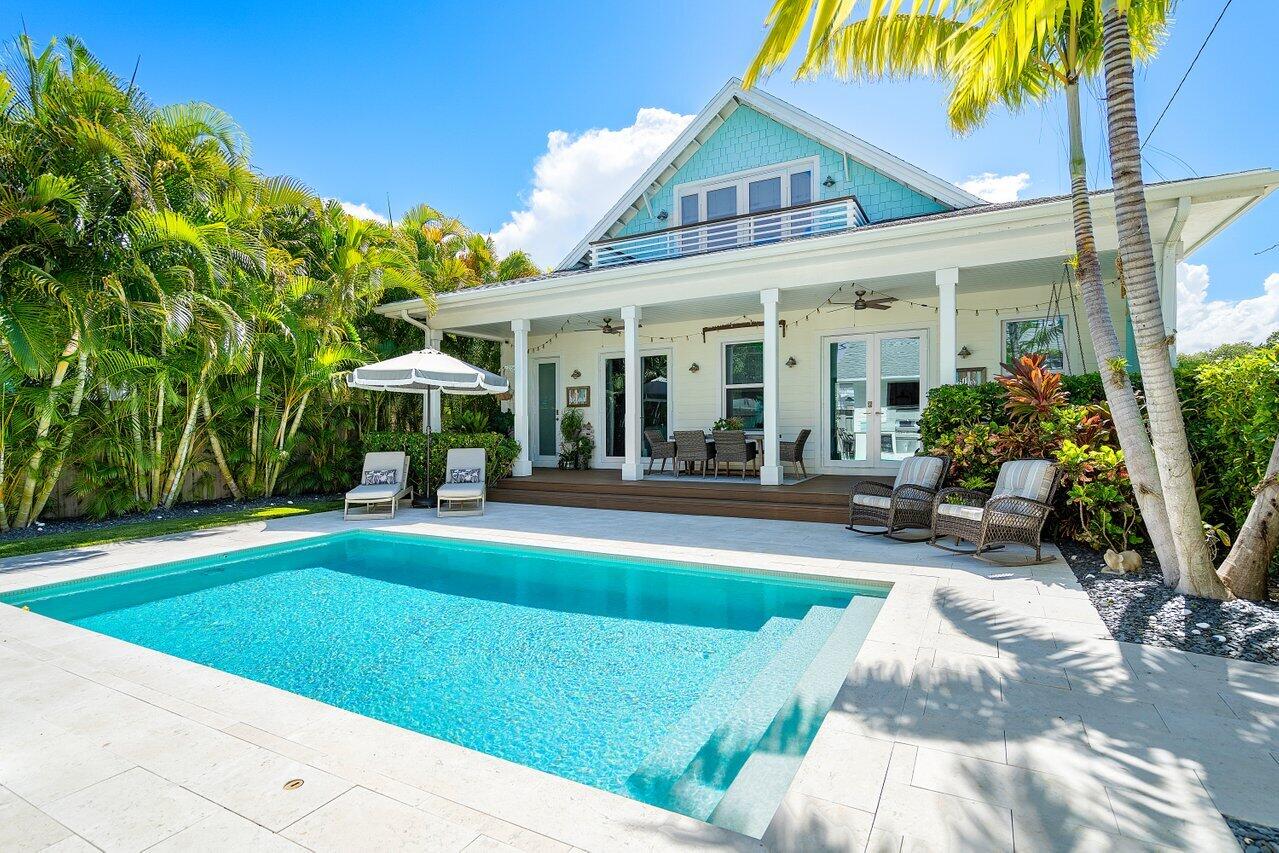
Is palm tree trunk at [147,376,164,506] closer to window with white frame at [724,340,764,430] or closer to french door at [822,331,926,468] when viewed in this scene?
window with white frame at [724,340,764,430]

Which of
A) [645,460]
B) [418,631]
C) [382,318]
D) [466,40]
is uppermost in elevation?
[466,40]

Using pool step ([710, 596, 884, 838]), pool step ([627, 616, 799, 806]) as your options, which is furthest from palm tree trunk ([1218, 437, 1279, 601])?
pool step ([627, 616, 799, 806])

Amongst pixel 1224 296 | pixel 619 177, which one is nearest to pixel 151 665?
pixel 619 177

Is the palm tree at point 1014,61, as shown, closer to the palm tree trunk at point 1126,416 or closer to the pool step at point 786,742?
the palm tree trunk at point 1126,416

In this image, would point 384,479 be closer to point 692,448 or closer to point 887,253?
point 692,448

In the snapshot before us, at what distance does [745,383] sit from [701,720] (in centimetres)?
919

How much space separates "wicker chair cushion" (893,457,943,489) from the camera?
6.98 metres

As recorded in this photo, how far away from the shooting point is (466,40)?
10.8 m

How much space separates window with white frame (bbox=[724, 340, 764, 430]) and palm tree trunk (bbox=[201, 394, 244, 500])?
28.6ft

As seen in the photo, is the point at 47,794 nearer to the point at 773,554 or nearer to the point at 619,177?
the point at 773,554

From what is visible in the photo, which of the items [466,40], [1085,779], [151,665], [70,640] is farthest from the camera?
[466,40]

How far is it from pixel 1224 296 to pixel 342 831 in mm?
18992

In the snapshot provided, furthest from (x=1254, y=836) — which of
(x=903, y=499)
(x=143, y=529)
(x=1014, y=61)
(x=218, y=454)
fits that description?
(x=218, y=454)

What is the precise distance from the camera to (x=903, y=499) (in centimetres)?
683
